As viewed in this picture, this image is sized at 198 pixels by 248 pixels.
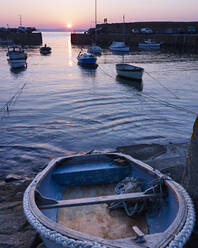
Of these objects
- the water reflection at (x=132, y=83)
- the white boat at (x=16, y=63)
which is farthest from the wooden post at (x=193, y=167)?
the white boat at (x=16, y=63)

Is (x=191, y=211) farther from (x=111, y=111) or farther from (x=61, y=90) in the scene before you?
(x=61, y=90)

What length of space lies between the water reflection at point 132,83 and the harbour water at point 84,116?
10cm

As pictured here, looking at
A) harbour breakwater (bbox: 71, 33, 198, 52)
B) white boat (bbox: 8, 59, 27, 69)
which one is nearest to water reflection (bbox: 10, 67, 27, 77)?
white boat (bbox: 8, 59, 27, 69)

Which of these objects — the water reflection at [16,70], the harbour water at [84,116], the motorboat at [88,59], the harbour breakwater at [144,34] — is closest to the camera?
the harbour water at [84,116]

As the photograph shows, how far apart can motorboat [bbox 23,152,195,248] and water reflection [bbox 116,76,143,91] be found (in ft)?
60.3

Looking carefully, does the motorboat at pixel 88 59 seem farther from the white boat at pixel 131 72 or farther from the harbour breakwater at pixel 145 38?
the harbour breakwater at pixel 145 38

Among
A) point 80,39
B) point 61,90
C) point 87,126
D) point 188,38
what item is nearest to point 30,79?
point 61,90

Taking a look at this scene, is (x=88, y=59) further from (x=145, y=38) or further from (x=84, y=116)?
(x=145, y=38)

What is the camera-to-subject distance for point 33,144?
11023 millimetres

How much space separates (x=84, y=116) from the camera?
15.1 metres

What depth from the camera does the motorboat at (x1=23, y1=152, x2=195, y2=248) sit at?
10.7 ft

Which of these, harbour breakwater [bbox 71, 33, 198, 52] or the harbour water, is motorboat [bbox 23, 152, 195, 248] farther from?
harbour breakwater [bbox 71, 33, 198, 52]

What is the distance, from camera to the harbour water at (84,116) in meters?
10.7

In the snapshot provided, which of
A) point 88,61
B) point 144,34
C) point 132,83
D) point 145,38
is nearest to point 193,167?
point 132,83
